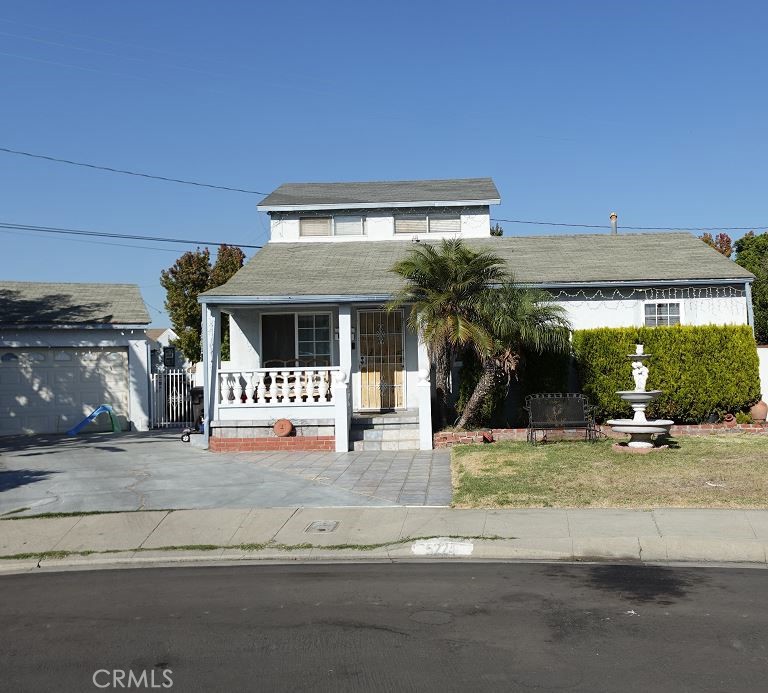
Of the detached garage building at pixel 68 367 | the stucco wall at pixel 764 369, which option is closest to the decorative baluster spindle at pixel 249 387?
the detached garage building at pixel 68 367

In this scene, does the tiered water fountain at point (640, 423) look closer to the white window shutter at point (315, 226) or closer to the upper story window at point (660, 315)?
the upper story window at point (660, 315)

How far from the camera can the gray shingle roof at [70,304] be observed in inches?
813

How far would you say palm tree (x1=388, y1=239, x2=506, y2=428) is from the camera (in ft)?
50.2

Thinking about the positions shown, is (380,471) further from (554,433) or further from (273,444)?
(554,433)

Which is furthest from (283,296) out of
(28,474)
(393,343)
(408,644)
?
(408,644)

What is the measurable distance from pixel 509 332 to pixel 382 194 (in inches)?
361

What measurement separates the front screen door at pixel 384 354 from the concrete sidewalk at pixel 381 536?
25.0ft

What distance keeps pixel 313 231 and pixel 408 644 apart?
17703mm

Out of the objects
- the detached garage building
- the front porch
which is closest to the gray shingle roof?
the detached garage building

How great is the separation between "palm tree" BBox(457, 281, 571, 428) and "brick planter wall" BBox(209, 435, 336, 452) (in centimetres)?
279

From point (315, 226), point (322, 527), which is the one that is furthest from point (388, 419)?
point (315, 226)

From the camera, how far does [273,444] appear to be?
16.6 m

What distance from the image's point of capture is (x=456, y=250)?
1584 cm

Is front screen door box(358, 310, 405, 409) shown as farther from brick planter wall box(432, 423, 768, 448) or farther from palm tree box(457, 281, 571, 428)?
brick planter wall box(432, 423, 768, 448)
